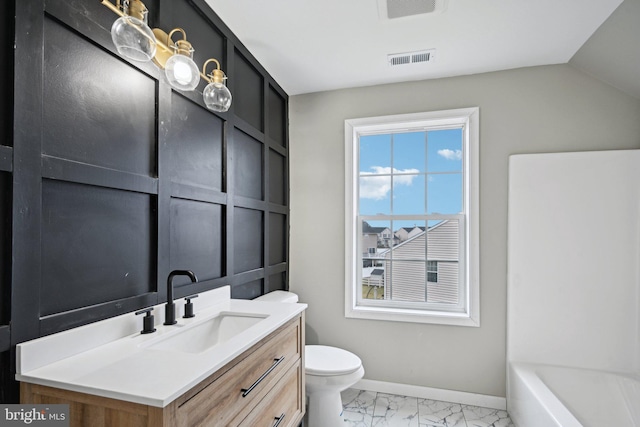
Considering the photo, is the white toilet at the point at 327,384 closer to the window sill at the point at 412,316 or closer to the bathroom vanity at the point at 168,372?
the bathroom vanity at the point at 168,372

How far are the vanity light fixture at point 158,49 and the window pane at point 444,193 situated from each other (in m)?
1.84

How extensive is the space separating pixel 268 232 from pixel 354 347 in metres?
1.19

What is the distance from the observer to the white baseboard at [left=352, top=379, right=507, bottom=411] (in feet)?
7.97

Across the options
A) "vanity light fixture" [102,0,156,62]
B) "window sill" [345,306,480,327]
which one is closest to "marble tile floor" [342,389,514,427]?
"window sill" [345,306,480,327]

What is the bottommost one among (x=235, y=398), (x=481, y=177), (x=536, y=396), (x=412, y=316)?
(x=536, y=396)

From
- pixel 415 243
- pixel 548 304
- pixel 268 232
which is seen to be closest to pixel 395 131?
pixel 415 243

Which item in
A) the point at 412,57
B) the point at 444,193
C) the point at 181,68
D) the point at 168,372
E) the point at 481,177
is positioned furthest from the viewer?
the point at 444,193

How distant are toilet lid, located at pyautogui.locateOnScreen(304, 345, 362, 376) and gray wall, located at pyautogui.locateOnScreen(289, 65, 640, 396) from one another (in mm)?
471

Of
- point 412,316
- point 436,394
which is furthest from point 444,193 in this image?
point 436,394

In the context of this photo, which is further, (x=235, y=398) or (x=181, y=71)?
(x=181, y=71)

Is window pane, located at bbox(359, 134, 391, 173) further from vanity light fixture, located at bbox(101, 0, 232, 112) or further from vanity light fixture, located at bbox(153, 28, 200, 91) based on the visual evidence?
vanity light fixture, located at bbox(153, 28, 200, 91)

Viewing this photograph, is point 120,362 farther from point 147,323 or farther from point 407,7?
point 407,7

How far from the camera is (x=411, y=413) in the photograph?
2352mm

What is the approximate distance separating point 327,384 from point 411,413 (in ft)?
2.60
